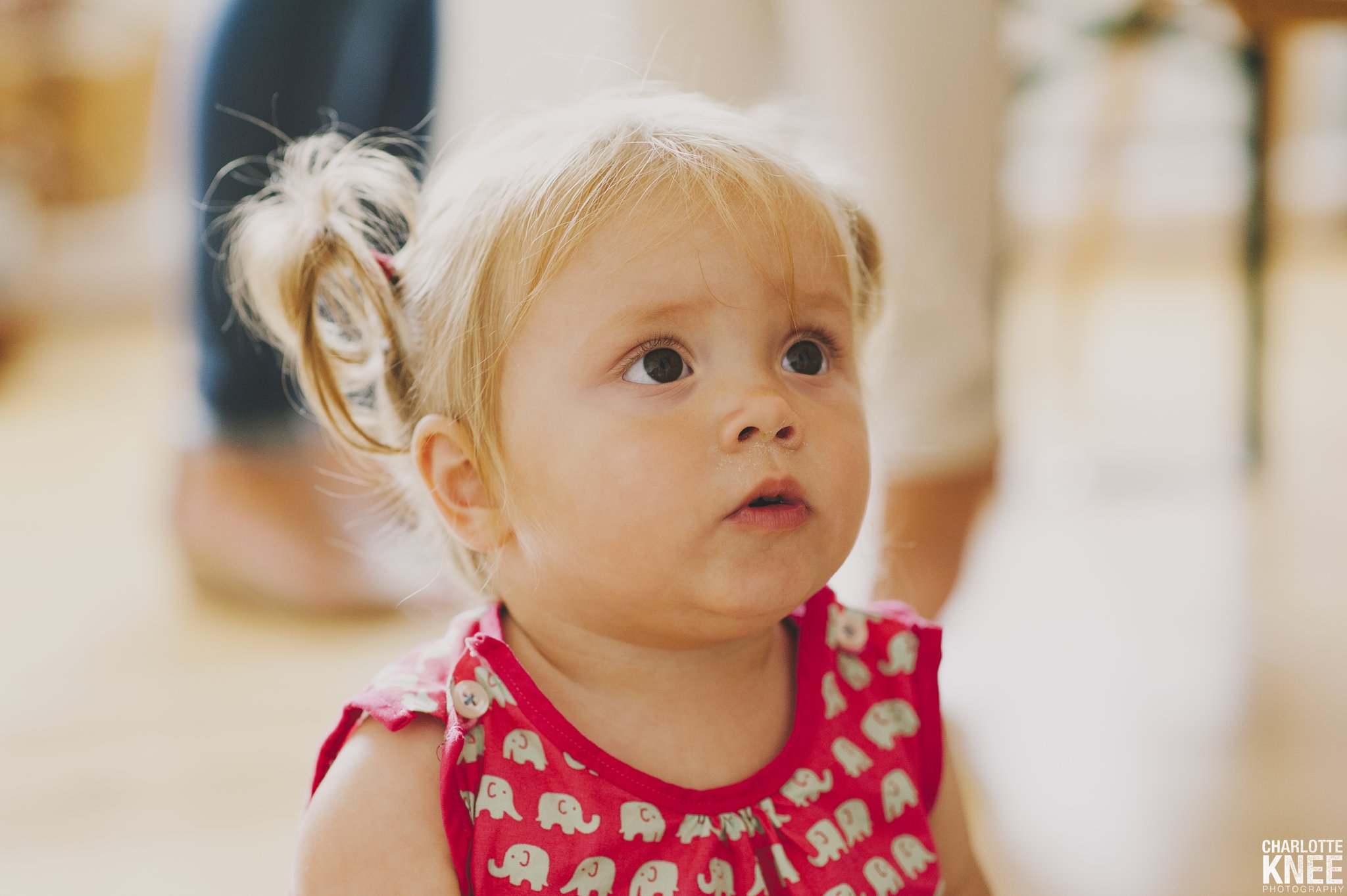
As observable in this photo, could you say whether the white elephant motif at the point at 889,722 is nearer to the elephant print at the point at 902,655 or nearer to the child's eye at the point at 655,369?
the elephant print at the point at 902,655

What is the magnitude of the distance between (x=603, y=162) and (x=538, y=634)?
0.80 ft

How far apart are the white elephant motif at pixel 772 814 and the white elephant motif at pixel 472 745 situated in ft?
0.47

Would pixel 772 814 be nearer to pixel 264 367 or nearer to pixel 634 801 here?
pixel 634 801

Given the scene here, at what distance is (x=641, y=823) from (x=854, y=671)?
17cm

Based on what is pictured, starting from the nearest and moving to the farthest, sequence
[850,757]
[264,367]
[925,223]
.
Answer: [850,757] < [925,223] < [264,367]

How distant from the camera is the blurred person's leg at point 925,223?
101 centimetres

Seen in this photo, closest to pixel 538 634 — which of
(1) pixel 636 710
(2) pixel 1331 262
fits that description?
(1) pixel 636 710

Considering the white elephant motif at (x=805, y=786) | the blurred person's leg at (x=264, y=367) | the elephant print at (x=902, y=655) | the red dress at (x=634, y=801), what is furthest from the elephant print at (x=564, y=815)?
the blurred person's leg at (x=264, y=367)

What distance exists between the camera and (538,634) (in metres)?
0.70

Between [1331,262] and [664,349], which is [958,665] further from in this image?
[1331,262]

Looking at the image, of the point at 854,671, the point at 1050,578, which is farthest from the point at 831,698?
the point at 1050,578

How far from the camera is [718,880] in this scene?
652 mm

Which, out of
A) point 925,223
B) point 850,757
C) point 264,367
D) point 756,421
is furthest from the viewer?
point 264,367

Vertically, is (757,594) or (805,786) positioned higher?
(757,594)
